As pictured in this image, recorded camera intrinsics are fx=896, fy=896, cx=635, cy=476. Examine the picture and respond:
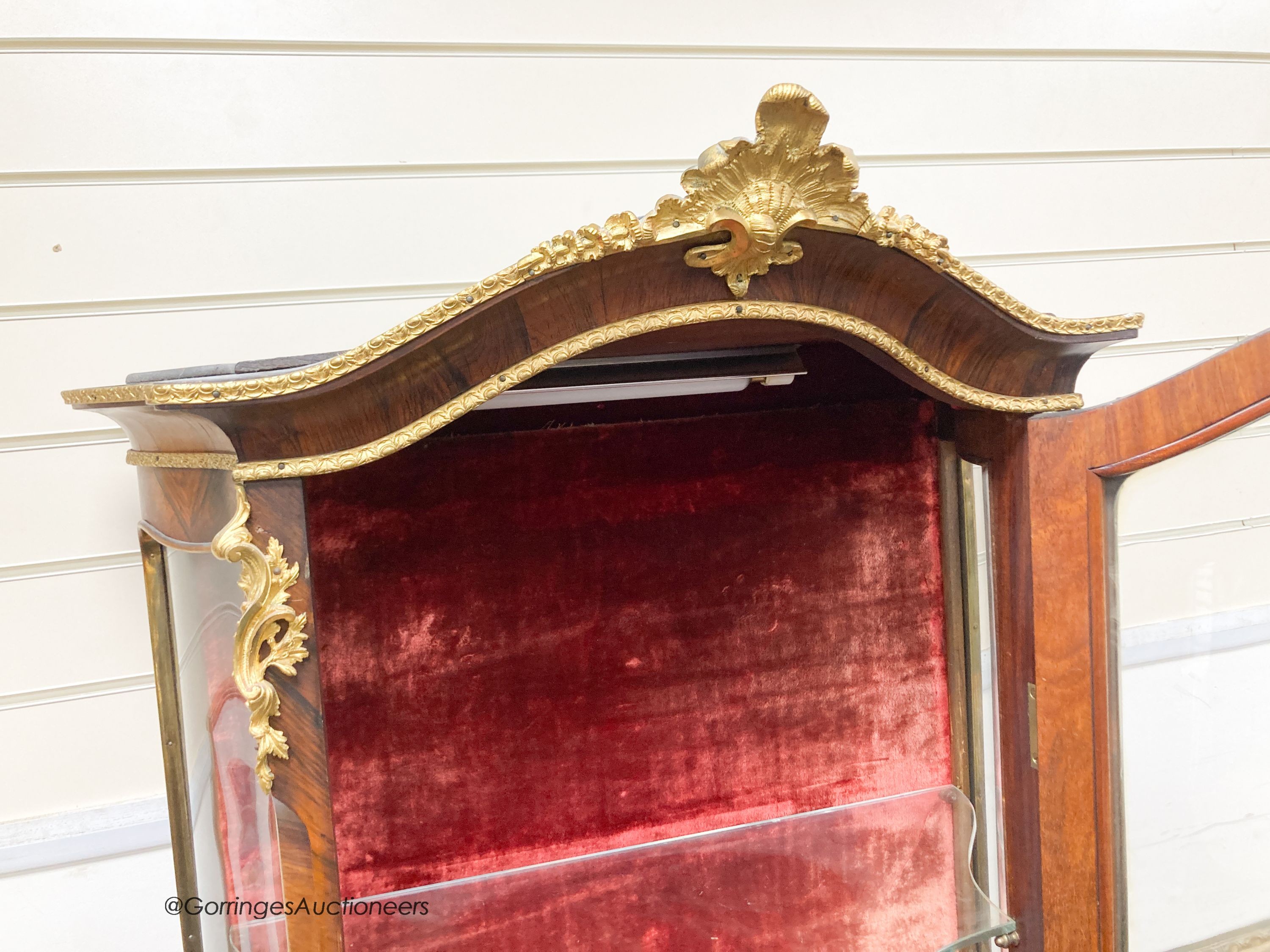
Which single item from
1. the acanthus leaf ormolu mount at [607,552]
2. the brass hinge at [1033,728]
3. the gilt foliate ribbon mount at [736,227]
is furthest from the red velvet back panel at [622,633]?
the gilt foliate ribbon mount at [736,227]

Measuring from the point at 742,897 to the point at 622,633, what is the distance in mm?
321

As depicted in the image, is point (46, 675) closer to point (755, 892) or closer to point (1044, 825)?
point (755, 892)

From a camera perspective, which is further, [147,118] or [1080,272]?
[1080,272]

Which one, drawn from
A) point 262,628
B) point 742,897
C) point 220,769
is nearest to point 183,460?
point 262,628

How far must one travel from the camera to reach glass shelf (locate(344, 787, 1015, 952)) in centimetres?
94

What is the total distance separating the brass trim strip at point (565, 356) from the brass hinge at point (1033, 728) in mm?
337

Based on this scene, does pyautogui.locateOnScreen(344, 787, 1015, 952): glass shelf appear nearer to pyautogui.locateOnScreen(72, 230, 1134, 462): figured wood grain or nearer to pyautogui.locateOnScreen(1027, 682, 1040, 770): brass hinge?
pyautogui.locateOnScreen(1027, 682, 1040, 770): brass hinge

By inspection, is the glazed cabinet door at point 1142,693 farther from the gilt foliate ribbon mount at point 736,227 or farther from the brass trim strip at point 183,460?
the brass trim strip at point 183,460

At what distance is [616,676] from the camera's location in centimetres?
107

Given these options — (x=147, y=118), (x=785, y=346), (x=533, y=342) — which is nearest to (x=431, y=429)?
(x=533, y=342)

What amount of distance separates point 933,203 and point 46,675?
4.75 ft

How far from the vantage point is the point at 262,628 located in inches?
25.2

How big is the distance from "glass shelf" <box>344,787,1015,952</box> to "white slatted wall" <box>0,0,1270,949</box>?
522 millimetres

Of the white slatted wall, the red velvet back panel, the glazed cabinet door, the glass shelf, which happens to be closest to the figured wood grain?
the glazed cabinet door
